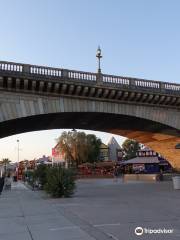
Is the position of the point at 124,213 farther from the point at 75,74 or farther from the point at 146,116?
the point at 146,116

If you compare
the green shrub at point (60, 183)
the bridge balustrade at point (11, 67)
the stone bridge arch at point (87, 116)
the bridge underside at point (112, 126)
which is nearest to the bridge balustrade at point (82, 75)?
the stone bridge arch at point (87, 116)

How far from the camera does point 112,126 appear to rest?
45.6m

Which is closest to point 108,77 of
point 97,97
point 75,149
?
point 97,97

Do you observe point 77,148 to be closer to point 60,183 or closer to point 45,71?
point 45,71

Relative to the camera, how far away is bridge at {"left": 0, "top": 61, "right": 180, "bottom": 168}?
32.1 metres

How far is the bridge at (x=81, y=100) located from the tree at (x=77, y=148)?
181 ft

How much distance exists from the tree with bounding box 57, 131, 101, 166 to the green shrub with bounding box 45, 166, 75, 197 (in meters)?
76.2

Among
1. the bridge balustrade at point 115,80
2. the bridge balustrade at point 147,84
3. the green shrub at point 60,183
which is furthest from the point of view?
the bridge balustrade at point 147,84

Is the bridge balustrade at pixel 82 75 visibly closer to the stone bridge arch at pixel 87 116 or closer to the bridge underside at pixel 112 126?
the stone bridge arch at pixel 87 116

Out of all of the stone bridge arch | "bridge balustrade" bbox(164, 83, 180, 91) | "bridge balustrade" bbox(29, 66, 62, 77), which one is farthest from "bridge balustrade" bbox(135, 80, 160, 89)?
"bridge balustrade" bbox(29, 66, 62, 77)

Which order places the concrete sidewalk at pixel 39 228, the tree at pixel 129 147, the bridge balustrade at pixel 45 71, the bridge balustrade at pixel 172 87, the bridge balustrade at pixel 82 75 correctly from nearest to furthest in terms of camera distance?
the concrete sidewalk at pixel 39 228, the bridge balustrade at pixel 45 71, the bridge balustrade at pixel 82 75, the bridge balustrade at pixel 172 87, the tree at pixel 129 147

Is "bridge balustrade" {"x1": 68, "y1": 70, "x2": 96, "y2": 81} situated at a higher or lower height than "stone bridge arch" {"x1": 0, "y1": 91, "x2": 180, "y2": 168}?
higher

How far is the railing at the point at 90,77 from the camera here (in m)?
32.3
